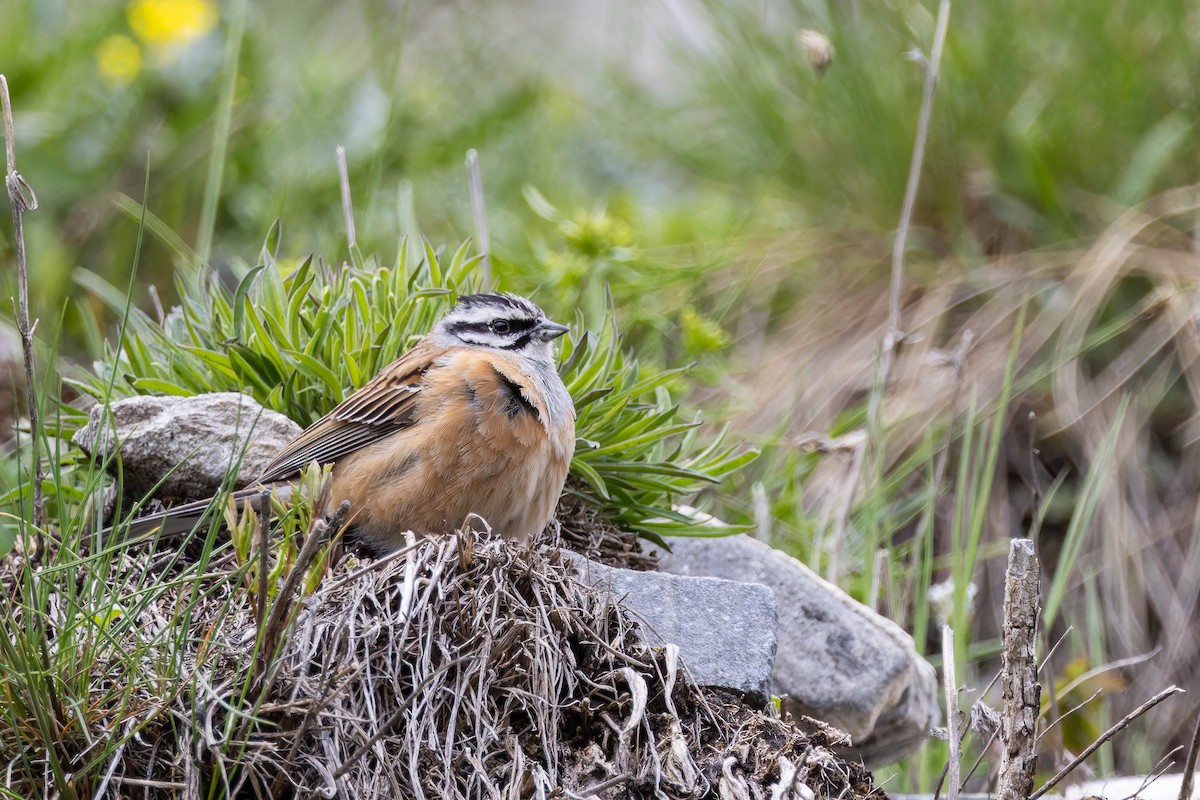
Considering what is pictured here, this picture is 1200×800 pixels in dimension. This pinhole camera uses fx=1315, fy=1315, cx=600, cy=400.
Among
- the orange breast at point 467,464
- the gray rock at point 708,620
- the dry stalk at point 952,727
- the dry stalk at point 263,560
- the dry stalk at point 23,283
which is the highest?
the dry stalk at point 23,283

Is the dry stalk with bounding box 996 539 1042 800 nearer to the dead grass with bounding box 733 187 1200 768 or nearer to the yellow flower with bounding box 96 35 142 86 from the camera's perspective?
the dead grass with bounding box 733 187 1200 768

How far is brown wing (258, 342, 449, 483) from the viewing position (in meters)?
3.91

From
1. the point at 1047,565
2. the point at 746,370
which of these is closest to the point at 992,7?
the point at 746,370

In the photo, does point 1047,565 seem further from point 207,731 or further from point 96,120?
point 96,120

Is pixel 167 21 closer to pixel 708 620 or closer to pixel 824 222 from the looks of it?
pixel 824 222

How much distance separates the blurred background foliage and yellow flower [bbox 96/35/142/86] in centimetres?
4

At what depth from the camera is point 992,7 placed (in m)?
6.84

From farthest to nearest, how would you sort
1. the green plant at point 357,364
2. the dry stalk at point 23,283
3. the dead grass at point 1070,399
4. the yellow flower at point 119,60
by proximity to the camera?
1. the yellow flower at point 119,60
2. the dead grass at point 1070,399
3. the green plant at point 357,364
4. the dry stalk at point 23,283

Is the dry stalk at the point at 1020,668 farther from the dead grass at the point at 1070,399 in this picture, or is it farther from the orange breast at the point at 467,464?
the dead grass at the point at 1070,399

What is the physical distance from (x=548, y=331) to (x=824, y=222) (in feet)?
10.5

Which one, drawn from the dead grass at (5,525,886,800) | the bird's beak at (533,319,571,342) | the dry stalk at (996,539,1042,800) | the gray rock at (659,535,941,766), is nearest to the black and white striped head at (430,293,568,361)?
the bird's beak at (533,319,571,342)

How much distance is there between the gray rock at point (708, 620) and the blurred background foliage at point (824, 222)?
1.05 metres

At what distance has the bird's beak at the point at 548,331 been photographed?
430 centimetres

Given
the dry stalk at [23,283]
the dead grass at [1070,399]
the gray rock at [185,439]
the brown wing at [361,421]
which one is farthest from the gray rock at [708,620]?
the dead grass at [1070,399]
